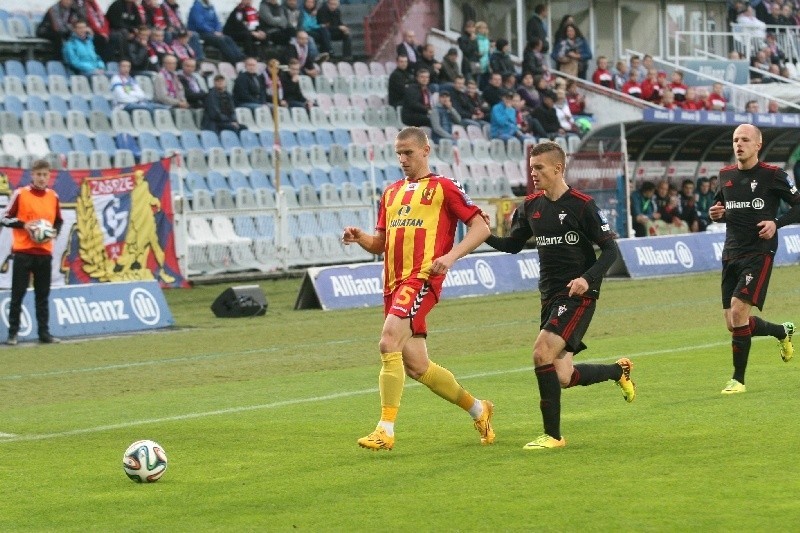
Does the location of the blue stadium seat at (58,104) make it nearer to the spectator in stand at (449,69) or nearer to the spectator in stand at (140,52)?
the spectator in stand at (140,52)

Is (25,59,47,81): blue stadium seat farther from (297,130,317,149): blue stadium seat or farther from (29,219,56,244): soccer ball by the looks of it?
(29,219,56,244): soccer ball

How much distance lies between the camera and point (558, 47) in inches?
1427

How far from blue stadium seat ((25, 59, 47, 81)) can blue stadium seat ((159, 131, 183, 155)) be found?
7.60 ft

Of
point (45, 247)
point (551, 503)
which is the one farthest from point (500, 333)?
point (551, 503)

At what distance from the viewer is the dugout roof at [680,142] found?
31.7m

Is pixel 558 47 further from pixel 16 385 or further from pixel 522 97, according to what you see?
pixel 16 385

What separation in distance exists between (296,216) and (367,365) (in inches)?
455

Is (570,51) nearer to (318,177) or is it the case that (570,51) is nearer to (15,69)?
(318,177)

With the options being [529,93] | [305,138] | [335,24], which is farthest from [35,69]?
[529,93]

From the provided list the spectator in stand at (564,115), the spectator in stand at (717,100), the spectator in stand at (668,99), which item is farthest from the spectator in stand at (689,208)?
the spectator in stand at (717,100)

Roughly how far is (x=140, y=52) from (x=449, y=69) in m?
7.60

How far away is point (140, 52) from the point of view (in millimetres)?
27859

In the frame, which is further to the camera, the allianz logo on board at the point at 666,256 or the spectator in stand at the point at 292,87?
the spectator in stand at the point at 292,87

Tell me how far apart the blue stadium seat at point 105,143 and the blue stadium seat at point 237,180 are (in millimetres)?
2252
